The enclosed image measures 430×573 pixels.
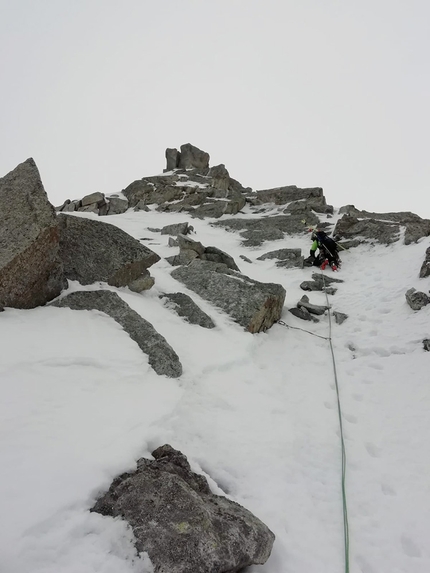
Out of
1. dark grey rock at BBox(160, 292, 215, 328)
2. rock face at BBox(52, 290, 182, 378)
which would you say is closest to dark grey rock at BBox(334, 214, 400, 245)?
dark grey rock at BBox(160, 292, 215, 328)

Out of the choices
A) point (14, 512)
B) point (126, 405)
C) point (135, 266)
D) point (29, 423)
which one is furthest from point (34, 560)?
point (135, 266)

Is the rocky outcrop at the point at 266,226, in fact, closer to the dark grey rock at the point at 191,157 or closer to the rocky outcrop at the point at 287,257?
the rocky outcrop at the point at 287,257

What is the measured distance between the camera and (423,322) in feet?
32.6

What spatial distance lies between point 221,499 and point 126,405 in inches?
81.5

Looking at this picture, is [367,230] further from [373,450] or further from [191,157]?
[191,157]

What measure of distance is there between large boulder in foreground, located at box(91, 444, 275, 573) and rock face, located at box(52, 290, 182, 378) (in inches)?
112

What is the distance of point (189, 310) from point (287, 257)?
11.9m

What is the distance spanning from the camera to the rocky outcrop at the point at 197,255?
47.9 feet

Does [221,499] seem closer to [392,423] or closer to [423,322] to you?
[392,423]

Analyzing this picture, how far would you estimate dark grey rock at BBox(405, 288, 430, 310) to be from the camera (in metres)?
10.8

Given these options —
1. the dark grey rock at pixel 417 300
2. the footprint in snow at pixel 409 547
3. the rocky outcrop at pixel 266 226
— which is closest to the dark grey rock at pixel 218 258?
the dark grey rock at pixel 417 300

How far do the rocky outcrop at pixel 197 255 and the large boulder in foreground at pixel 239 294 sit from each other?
1902mm

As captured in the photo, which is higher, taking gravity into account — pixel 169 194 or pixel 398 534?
pixel 169 194

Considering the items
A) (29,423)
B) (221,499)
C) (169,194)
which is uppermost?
(169,194)
